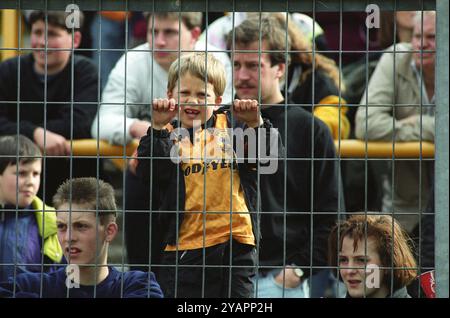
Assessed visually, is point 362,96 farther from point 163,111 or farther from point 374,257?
point 163,111

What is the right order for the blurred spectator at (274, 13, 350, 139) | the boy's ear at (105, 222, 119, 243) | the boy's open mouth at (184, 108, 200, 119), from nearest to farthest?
the boy's open mouth at (184, 108, 200, 119) → the boy's ear at (105, 222, 119, 243) → the blurred spectator at (274, 13, 350, 139)

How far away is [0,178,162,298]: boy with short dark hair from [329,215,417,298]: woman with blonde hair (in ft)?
3.00

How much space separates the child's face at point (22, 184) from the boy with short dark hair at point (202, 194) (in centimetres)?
102

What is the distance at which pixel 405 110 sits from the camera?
7.31 metres

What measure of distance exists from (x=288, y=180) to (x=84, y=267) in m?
1.42

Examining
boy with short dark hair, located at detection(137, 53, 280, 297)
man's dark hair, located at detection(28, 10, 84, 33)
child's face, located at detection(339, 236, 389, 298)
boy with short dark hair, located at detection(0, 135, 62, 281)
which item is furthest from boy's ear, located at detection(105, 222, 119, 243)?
man's dark hair, located at detection(28, 10, 84, 33)

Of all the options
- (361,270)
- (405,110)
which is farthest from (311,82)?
(361,270)

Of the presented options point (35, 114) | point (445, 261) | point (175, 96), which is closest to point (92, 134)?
point (35, 114)

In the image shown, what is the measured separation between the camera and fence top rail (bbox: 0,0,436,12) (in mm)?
4922

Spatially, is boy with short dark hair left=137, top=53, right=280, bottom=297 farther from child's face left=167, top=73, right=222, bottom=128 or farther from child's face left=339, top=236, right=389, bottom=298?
child's face left=339, top=236, right=389, bottom=298

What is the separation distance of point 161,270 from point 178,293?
155 mm

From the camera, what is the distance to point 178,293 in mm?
5406

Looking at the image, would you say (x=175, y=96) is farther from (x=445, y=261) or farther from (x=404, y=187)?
(x=404, y=187)

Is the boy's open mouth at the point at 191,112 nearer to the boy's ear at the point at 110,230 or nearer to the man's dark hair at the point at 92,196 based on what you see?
the man's dark hair at the point at 92,196
